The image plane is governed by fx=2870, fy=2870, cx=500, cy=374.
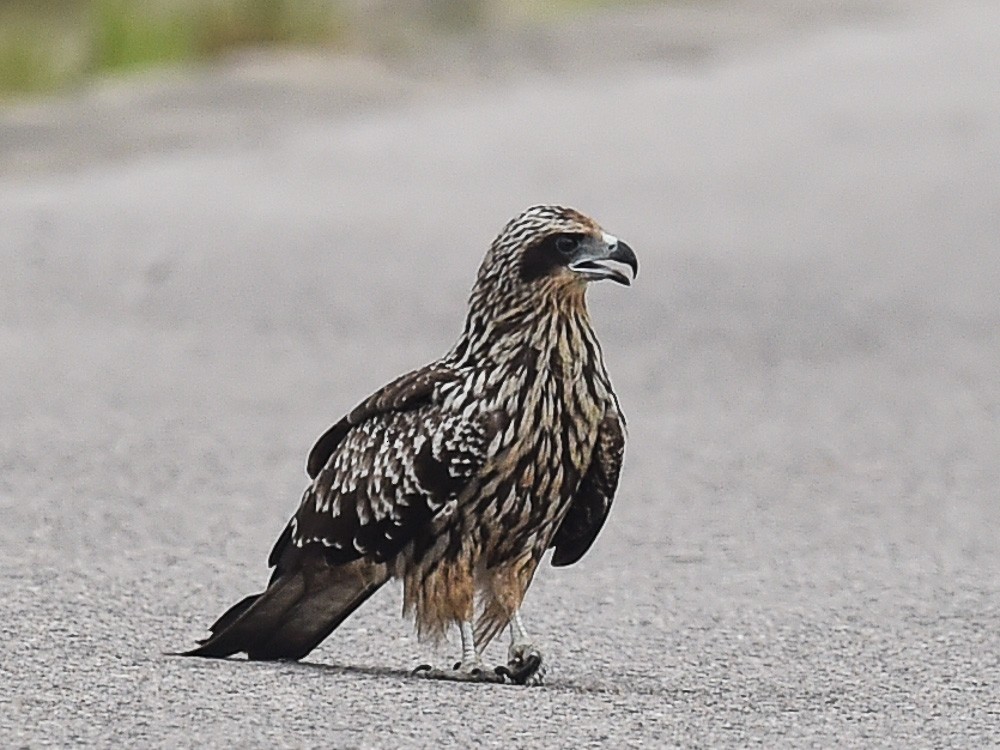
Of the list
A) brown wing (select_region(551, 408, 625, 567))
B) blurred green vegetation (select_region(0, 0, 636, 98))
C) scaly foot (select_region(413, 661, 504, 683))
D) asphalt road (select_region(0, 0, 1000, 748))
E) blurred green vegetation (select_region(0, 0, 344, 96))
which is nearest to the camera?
asphalt road (select_region(0, 0, 1000, 748))

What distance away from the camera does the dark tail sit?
653 cm

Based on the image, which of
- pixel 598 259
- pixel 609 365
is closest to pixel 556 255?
pixel 598 259

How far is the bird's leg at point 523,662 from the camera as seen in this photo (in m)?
6.42

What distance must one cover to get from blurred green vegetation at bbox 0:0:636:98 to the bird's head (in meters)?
12.6

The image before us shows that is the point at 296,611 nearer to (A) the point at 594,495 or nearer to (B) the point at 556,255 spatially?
(A) the point at 594,495

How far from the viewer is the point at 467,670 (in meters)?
6.43

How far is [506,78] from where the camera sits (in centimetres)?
2042

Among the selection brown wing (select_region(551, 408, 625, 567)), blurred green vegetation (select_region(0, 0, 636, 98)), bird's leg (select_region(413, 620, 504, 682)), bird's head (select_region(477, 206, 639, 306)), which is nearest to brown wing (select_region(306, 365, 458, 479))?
bird's head (select_region(477, 206, 639, 306))

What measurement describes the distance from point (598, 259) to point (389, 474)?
68 cm

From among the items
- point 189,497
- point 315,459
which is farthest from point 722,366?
point 315,459

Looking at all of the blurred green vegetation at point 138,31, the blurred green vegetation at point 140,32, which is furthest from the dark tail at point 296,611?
the blurred green vegetation at point 138,31

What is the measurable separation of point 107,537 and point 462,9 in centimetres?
1701

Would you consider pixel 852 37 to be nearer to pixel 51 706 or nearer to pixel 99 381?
pixel 99 381

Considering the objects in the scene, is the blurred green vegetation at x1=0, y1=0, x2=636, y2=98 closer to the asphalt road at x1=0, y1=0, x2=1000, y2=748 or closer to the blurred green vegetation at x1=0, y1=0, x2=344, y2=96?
the blurred green vegetation at x1=0, y1=0, x2=344, y2=96
